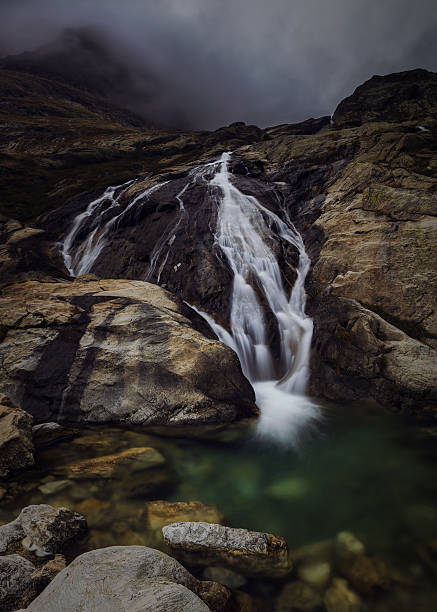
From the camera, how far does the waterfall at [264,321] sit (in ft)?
31.7

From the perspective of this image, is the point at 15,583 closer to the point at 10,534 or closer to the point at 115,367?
the point at 10,534

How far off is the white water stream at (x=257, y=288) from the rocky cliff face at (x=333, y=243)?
1.36 ft

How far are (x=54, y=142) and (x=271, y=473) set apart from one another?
204 feet

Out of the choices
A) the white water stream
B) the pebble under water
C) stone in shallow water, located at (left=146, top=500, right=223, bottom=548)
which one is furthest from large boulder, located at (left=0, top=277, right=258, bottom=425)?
stone in shallow water, located at (left=146, top=500, right=223, bottom=548)

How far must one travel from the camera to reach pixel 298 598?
12.5ft

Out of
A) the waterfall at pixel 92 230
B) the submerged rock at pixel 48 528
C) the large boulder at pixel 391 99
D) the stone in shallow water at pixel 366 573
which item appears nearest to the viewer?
the submerged rock at pixel 48 528

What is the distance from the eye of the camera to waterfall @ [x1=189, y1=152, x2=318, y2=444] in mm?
9648

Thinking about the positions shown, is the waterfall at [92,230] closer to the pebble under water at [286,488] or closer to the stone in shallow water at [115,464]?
the stone in shallow water at [115,464]

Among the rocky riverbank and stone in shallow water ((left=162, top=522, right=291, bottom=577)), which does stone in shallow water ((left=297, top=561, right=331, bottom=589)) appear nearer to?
the rocky riverbank

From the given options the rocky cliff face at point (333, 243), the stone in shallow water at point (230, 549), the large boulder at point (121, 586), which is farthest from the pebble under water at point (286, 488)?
the rocky cliff face at point (333, 243)

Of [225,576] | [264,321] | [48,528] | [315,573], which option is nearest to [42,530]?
[48,528]

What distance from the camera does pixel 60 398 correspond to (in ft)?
26.5

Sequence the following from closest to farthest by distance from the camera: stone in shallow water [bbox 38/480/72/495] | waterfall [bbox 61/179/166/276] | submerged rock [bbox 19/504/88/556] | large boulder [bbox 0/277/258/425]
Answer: submerged rock [bbox 19/504/88/556], stone in shallow water [bbox 38/480/72/495], large boulder [bbox 0/277/258/425], waterfall [bbox 61/179/166/276]

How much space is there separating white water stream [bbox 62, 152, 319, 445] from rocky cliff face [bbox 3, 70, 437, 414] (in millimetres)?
415
